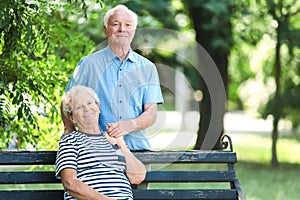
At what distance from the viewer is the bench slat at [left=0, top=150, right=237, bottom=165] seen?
5.30m

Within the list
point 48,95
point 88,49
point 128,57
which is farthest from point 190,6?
point 128,57

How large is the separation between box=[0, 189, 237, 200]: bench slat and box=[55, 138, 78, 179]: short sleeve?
1.42 feet

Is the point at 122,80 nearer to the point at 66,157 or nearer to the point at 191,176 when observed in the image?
the point at 66,157

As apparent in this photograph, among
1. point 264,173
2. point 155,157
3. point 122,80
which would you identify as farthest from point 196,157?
point 264,173

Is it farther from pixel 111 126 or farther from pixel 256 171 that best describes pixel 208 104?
pixel 111 126

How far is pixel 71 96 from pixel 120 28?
602mm

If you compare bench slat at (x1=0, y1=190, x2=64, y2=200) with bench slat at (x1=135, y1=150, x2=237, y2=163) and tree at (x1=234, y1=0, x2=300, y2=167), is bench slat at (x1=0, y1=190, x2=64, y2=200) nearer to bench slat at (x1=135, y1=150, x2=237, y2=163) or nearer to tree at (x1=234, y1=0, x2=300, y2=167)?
bench slat at (x1=135, y1=150, x2=237, y2=163)

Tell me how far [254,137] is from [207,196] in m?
19.9

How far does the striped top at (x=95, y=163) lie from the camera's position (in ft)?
15.8

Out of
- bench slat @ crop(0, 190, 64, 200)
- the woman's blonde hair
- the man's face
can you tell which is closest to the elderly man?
the man's face

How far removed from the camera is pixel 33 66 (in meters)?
6.53

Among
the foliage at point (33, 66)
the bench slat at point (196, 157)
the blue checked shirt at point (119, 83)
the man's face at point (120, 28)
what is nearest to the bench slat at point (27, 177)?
the blue checked shirt at point (119, 83)

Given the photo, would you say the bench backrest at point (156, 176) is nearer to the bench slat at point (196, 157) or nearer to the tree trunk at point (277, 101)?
the bench slat at point (196, 157)

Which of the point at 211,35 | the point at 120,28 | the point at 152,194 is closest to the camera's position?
the point at 120,28
